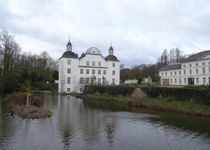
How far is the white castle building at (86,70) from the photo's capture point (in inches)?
1930

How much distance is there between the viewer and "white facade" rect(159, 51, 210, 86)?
5009 cm

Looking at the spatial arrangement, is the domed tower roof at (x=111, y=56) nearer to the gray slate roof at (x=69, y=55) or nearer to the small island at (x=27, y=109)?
the gray slate roof at (x=69, y=55)

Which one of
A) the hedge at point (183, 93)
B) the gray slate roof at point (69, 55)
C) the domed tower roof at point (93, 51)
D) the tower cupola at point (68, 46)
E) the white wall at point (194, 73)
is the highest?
the tower cupola at point (68, 46)

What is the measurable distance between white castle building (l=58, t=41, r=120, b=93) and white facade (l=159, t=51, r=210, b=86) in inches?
581

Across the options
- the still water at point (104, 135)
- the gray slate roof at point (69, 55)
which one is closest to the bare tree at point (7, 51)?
the gray slate roof at point (69, 55)

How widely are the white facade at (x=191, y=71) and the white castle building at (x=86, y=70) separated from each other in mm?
14765

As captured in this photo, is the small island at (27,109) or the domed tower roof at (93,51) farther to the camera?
the domed tower roof at (93,51)

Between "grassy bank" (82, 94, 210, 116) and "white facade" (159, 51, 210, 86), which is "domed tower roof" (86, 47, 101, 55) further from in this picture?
"white facade" (159, 51, 210, 86)

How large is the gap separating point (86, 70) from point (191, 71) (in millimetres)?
21223

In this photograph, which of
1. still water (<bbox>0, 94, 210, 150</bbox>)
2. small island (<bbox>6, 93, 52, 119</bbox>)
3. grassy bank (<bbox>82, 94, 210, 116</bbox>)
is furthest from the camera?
grassy bank (<bbox>82, 94, 210, 116</bbox>)

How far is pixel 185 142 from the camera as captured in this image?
11992 mm

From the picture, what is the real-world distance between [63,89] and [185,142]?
3933 centimetres

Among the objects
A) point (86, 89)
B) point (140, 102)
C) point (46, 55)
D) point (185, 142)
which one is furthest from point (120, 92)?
point (46, 55)

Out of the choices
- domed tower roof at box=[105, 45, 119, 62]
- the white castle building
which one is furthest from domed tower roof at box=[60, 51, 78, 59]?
domed tower roof at box=[105, 45, 119, 62]
